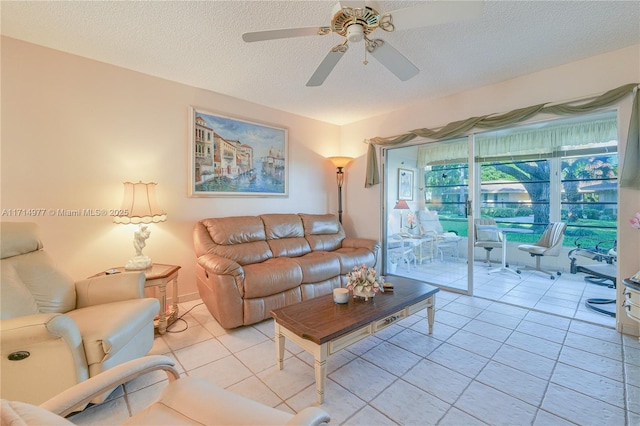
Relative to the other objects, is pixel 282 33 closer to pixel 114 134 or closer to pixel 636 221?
pixel 114 134

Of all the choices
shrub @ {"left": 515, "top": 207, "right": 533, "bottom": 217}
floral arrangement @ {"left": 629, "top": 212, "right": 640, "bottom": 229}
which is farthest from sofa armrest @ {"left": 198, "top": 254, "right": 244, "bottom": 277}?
shrub @ {"left": 515, "top": 207, "right": 533, "bottom": 217}

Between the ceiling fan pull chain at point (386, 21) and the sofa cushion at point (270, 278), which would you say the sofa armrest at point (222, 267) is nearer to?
the sofa cushion at point (270, 278)

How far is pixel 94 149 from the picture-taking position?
2664mm

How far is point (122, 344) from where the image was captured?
1.62 metres

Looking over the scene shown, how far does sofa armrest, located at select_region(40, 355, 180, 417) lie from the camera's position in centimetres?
87

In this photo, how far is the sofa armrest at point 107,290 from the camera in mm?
1979

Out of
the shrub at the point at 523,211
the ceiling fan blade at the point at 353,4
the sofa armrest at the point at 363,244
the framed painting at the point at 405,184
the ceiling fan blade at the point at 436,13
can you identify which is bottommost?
the sofa armrest at the point at 363,244

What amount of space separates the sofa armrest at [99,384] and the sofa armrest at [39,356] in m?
0.66

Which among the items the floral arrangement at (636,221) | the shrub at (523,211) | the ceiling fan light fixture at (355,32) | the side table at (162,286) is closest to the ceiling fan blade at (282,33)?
the ceiling fan light fixture at (355,32)

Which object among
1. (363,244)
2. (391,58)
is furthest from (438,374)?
(391,58)

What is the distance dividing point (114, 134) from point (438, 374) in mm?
3617

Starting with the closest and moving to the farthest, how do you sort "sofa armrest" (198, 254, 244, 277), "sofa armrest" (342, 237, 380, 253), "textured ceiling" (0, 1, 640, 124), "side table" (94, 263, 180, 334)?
1. "textured ceiling" (0, 1, 640, 124)
2. "side table" (94, 263, 180, 334)
3. "sofa armrest" (198, 254, 244, 277)
4. "sofa armrest" (342, 237, 380, 253)

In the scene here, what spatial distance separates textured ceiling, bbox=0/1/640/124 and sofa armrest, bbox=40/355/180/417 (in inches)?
88.8

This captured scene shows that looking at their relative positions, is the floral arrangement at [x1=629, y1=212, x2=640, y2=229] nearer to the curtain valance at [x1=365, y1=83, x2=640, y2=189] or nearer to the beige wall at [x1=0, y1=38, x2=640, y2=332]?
the beige wall at [x1=0, y1=38, x2=640, y2=332]
